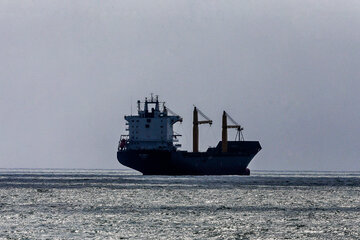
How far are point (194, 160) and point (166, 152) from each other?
9316 millimetres

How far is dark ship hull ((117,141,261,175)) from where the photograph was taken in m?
158

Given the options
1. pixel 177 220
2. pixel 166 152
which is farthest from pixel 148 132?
pixel 177 220

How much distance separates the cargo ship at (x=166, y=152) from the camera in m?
158

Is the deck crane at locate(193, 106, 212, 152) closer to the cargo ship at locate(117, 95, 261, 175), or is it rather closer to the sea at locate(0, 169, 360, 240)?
the cargo ship at locate(117, 95, 261, 175)

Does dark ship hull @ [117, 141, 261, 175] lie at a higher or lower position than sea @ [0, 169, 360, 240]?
higher

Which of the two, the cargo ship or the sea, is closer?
the sea

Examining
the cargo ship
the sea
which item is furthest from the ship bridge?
the sea

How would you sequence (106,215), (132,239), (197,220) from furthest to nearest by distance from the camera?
(106,215), (197,220), (132,239)

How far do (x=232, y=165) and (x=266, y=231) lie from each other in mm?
132169

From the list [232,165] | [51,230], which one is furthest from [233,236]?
[232,165]

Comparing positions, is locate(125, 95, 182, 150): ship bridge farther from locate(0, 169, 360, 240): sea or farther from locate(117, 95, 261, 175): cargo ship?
locate(0, 169, 360, 240): sea

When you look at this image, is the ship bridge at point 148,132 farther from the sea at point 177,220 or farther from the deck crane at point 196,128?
the sea at point 177,220

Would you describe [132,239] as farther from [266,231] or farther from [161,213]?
[161,213]

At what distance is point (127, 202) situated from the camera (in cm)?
6141
